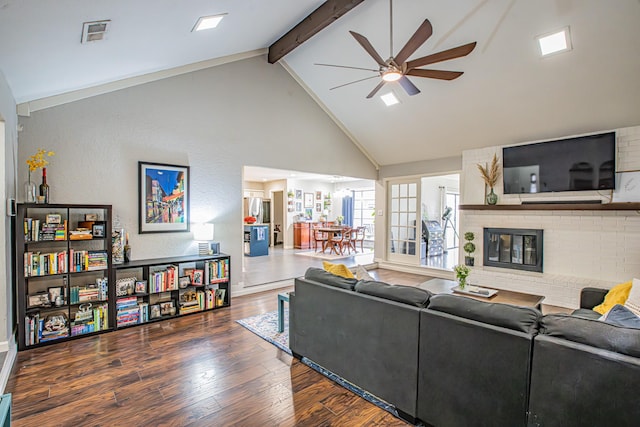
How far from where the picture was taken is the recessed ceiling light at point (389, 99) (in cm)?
521

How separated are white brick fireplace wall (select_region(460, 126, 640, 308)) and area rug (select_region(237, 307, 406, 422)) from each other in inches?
147

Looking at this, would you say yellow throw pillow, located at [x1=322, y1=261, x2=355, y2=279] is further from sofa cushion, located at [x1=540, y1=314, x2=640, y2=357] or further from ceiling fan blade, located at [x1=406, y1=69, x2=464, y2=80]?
ceiling fan blade, located at [x1=406, y1=69, x2=464, y2=80]

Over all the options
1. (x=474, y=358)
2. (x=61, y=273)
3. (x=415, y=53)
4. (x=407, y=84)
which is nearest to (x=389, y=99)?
(x=415, y=53)

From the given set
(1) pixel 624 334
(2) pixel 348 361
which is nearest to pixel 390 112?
(2) pixel 348 361

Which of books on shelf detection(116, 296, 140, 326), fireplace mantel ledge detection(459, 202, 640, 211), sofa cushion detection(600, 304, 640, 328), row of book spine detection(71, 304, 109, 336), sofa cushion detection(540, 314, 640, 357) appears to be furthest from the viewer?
fireplace mantel ledge detection(459, 202, 640, 211)

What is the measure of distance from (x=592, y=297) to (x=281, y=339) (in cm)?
311

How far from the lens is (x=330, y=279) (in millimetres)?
2645

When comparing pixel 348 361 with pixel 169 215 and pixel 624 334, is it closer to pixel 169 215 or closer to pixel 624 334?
pixel 624 334

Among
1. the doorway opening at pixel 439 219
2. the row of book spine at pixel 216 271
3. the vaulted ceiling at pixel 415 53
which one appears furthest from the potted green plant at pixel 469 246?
the row of book spine at pixel 216 271

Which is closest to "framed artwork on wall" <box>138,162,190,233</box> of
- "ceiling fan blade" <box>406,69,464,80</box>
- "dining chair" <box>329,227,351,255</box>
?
"ceiling fan blade" <box>406,69,464,80</box>

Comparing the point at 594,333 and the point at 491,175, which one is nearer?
the point at 594,333

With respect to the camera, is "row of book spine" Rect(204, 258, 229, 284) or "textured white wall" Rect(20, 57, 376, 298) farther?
"row of book spine" Rect(204, 258, 229, 284)

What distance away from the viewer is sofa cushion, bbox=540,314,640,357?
1369 mm

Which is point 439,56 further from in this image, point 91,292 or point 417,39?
point 91,292
